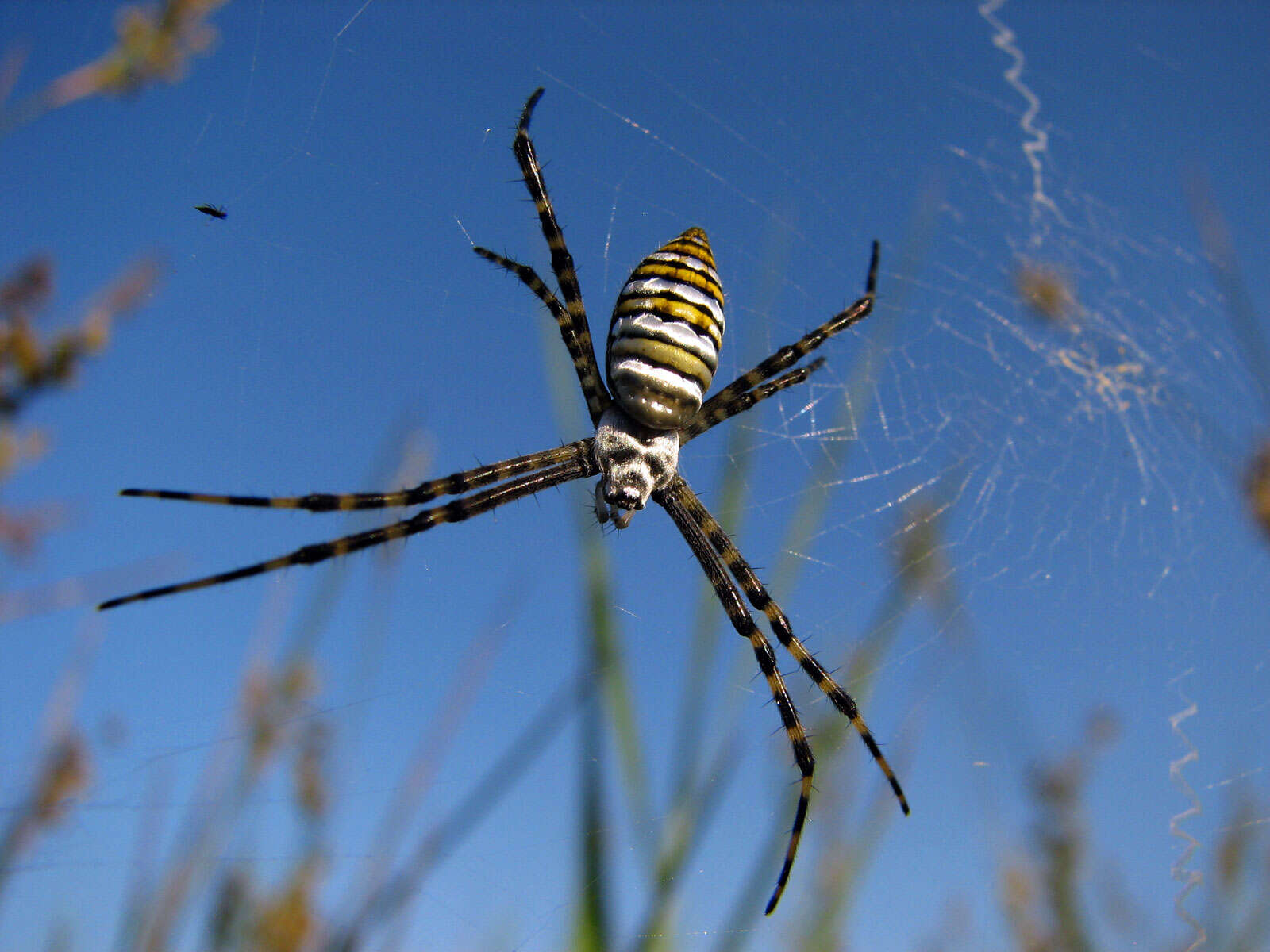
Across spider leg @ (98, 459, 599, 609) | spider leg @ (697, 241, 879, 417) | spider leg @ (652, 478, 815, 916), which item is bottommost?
spider leg @ (652, 478, 815, 916)

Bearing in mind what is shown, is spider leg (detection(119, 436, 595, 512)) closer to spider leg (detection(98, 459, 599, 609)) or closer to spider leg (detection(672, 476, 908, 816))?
spider leg (detection(98, 459, 599, 609))

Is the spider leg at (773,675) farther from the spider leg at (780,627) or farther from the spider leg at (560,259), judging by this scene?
the spider leg at (560,259)

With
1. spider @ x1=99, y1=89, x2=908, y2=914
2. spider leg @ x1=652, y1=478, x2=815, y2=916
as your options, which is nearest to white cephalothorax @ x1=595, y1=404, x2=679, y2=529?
spider @ x1=99, y1=89, x2=908, y2=914

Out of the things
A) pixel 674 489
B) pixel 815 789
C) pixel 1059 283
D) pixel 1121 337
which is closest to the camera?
pixel 815 789

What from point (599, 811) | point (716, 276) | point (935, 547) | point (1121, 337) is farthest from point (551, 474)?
point (1121, 337)

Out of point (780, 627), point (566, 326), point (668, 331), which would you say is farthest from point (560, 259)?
point (780, 627)

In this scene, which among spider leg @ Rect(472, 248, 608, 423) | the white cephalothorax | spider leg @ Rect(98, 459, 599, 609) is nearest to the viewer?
spider leg @ Rect(98, 459, 599, 609)

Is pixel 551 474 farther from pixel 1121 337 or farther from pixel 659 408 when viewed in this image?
pixel 1121 337
